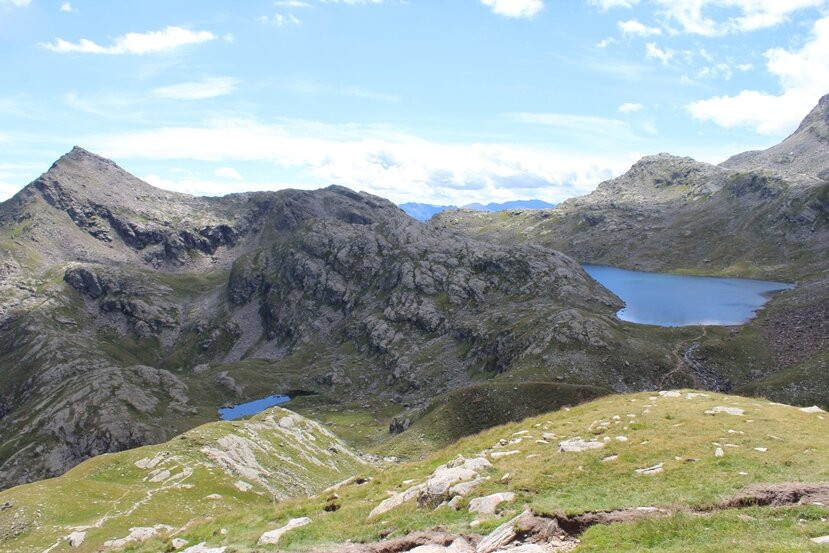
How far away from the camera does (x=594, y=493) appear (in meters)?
26.3

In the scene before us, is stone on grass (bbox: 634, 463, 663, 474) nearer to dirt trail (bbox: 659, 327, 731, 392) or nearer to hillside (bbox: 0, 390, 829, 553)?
hillside (bbox: 0, 390, 829, 553)

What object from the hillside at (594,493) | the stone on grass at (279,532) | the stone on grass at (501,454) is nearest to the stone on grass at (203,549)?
the hillside at (594,493)

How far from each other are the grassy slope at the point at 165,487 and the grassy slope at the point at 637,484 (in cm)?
1030

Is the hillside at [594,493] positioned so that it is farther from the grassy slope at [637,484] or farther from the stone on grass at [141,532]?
the stone on grass at [141,532]

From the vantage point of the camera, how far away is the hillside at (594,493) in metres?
20.3

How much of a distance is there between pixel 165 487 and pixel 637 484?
56016 mm

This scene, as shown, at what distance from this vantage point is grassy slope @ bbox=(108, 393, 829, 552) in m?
19.5

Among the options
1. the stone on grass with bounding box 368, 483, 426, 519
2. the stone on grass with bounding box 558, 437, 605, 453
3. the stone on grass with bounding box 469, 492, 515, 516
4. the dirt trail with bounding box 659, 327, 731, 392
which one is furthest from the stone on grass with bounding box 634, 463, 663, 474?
the dirt trail with bounding box 659, 327, 731, 392

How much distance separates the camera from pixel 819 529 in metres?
18.1

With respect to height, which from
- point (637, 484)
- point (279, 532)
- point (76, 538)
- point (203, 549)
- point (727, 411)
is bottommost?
point (76, 538)

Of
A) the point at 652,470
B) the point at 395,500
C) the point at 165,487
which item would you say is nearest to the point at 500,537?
the point at 395,500

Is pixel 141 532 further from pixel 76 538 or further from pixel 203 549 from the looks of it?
pixel 203 549

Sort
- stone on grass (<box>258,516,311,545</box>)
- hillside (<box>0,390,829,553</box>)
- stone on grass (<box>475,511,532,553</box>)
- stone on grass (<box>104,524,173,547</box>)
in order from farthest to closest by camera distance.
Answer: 1. stone on grass (<box>104,524,173,547</box>)
2. stone on grass (<box>258,516,311,545</box>)
3. stone on grass (<box>475,511,532,553</box>)
4. hillside (<box>0,390,829,553</box>)

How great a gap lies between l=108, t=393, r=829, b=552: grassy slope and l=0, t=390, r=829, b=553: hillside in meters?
0.09
